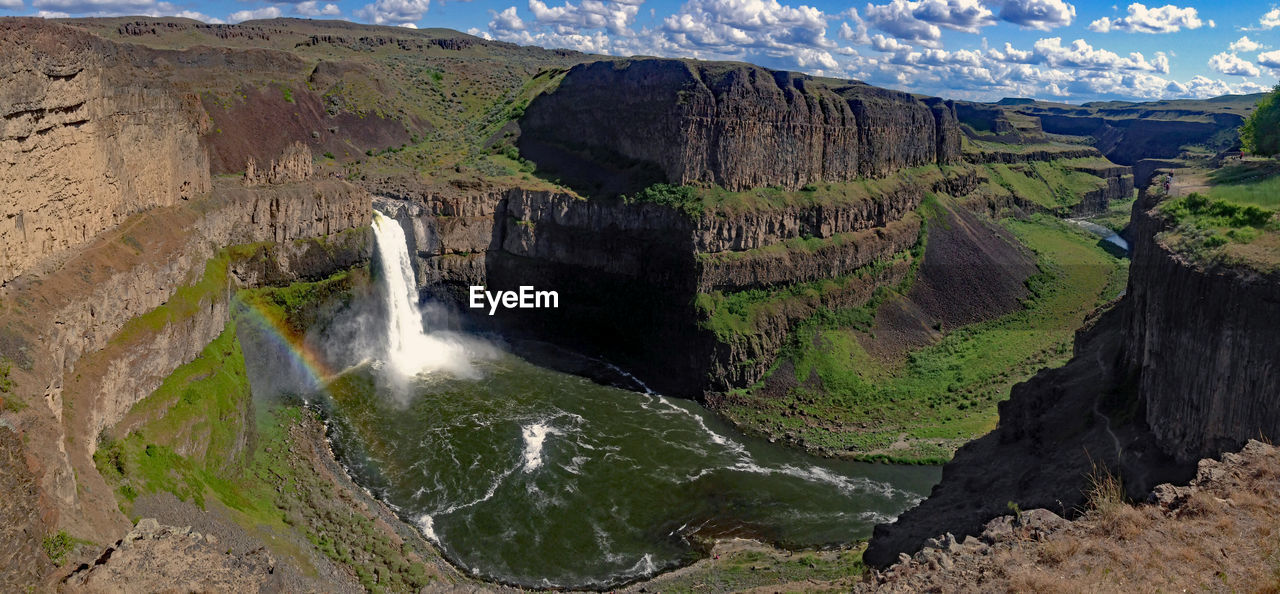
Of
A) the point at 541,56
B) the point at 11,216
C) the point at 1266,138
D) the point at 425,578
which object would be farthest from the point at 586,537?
the point at 541,56

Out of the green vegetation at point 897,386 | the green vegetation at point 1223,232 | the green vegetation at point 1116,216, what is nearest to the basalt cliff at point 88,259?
the green vegetation at point 1223,232

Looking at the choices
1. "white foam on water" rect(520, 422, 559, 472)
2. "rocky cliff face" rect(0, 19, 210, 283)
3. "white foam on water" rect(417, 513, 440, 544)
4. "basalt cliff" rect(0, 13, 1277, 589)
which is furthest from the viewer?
"white foam on water" rect(520, 422, 559, 472)

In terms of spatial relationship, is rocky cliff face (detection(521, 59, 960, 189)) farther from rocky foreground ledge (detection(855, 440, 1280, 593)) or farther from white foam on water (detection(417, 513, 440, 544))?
rocky foreground ledge (detection(855, 440, 1280, 593))

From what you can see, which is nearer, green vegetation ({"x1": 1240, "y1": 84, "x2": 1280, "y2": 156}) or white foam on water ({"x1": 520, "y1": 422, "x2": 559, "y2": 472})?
white foam on water ({"x1": 520, "y1": 422, "x2": 559, "y2": 472})

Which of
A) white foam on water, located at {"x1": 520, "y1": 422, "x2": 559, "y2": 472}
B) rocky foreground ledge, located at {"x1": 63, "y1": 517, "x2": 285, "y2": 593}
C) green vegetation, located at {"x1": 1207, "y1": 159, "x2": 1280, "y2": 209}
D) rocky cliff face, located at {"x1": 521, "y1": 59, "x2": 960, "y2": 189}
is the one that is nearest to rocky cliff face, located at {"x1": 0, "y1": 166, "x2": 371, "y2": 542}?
rocky foreground ledge, located at {"x1": 63, "y1": 517, "x2": 285, "y2": 593}

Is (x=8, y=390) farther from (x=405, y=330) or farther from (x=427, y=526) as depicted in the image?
(x=405, y=330)

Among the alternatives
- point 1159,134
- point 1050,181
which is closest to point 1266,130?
point 1050,181

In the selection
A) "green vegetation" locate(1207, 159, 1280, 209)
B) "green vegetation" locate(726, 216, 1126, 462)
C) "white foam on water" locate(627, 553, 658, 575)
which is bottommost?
"white foam on water" locate(627, 553, 658, 575)
